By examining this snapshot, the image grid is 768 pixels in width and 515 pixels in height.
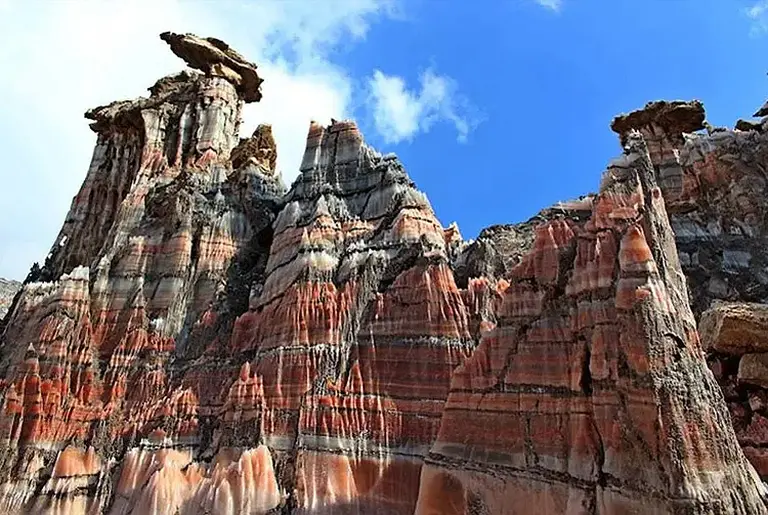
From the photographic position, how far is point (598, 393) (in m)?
11.5

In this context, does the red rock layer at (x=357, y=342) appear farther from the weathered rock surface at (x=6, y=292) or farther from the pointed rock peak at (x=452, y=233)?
the weathered rock surface at (x=6, y=292)

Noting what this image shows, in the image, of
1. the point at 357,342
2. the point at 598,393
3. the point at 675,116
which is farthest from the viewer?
the point at 675,116

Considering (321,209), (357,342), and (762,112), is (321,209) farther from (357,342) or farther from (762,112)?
(762,112)

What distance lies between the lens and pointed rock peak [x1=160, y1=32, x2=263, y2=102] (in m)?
40.3

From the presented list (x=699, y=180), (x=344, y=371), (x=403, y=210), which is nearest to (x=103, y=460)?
(x=344, y=371)

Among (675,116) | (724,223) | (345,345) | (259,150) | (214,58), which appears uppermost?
(214,58)

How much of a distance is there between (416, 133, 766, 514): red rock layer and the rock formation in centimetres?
5

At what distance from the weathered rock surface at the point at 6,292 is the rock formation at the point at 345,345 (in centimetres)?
1983

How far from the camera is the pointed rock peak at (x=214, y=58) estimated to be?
40.3 metres

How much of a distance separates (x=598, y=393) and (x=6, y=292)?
60270mm

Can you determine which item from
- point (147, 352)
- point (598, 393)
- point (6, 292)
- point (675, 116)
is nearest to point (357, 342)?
point (147, 352)

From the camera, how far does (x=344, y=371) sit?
68.4 ft

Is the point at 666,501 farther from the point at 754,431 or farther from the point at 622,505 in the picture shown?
the point at 754,431

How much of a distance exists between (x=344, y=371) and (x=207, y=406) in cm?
631
